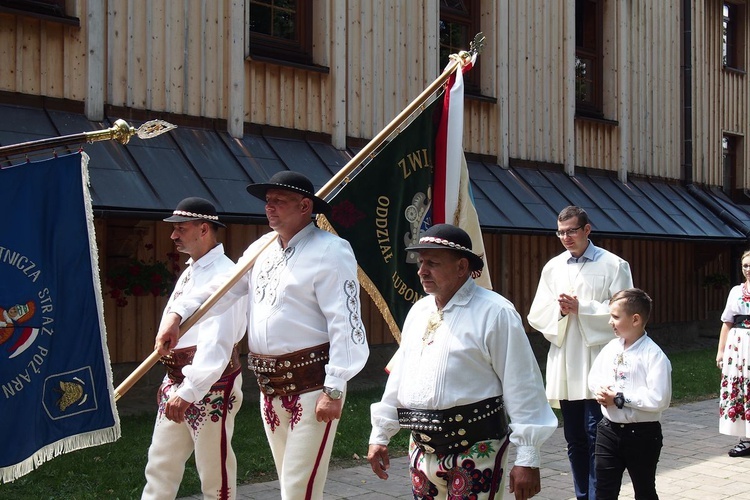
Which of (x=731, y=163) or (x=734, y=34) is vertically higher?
(x=734, y=34)

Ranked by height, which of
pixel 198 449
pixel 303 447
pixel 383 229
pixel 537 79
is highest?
pixel 537 79

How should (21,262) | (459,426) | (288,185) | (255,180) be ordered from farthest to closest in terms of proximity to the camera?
(255,180)
(288,185)
(21,262)
(459,426)

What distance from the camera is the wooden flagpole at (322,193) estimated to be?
180 inches

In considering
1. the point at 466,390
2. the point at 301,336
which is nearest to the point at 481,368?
the point at 466,390

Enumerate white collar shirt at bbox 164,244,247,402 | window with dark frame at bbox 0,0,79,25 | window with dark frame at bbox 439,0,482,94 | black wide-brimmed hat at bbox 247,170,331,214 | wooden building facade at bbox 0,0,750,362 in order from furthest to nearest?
window with dark frame at bbox 439,0,482,94, wooden building facade at bbox 0,0,750,362, window with dark frame at bbox 0,0,79,25, white collar shirt at bbox 164,244,247,402, black wide-brimmed hat at bbox 247,170,331,214

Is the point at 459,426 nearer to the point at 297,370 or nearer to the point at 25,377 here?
the point at 297,370

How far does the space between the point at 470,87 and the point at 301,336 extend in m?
9.44

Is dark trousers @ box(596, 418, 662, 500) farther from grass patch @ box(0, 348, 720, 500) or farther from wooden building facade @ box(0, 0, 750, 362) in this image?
wooden building facade @ box(0, 0, 750, 362)

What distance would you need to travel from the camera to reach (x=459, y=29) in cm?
1327

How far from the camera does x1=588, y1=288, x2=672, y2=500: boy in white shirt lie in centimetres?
489

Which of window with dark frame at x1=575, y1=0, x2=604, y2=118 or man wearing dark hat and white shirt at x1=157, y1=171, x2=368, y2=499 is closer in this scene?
man wearing dark hat and white shirt at x1=157, y1=171, x2=368, y2=499

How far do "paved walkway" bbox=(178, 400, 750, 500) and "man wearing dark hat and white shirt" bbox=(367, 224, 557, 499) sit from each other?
2899mm

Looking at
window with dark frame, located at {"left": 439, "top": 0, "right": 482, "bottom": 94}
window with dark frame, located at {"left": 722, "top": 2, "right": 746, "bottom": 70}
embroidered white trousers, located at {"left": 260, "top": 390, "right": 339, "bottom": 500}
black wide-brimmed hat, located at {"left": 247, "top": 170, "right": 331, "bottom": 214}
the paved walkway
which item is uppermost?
window with dark frame, located at {"left": 722, "top": 2, "right": 746, "bottom": 70}

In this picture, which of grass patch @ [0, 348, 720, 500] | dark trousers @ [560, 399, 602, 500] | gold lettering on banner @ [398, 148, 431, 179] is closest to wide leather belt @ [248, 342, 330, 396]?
gold lettering on banner @ [398, 148, 431, 179]
